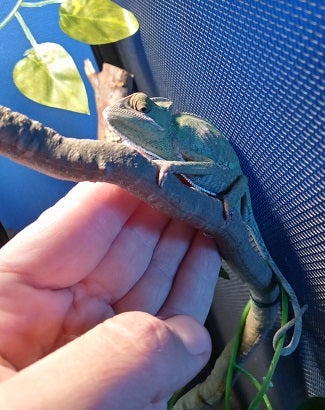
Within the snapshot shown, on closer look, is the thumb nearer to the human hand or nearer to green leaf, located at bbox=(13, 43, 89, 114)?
the human hand

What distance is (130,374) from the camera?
15.5 inches

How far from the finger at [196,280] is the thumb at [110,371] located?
0.23m

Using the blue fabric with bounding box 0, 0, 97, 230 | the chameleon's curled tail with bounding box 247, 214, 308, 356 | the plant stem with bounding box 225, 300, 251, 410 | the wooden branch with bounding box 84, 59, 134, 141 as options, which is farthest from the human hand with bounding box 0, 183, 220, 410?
the blue fabric with bounding box 0, 0, 97, 230

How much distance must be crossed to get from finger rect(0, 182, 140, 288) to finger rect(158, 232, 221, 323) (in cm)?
13

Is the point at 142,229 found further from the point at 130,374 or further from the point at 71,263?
the point at 130,374

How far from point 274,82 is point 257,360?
0.87 meters

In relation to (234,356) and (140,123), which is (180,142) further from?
(234,356)

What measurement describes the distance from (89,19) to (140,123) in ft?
0.83

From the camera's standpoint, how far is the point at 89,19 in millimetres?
825

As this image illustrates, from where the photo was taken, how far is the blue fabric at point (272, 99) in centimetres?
53

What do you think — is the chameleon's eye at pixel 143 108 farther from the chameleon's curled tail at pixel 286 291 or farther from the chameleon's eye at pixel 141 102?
the chameleon's curled tail at pixel 286 291

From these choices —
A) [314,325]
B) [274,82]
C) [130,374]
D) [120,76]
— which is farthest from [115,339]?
[120,76]

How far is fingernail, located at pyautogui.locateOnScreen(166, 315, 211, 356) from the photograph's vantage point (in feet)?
1.58

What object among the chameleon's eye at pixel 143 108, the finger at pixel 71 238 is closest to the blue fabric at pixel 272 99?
the chameleon's eye at pixel 143 108
